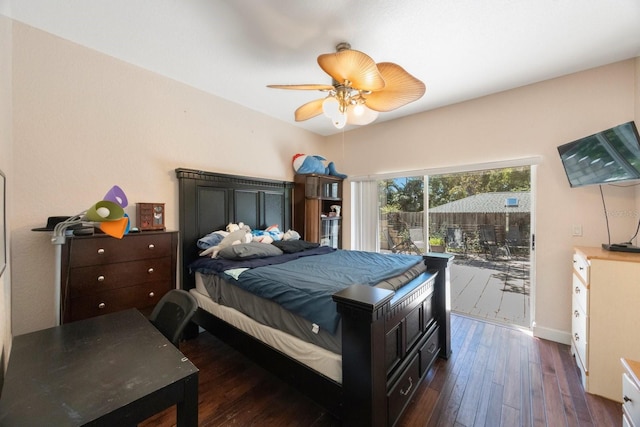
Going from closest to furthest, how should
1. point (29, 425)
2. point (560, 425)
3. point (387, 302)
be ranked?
1. point (29, 425)
2. point (387, 302)
3. point (560, 425)

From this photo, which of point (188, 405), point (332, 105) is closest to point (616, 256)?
point (332, 105)

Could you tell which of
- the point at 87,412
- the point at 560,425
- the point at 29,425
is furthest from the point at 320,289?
the point at 560,425

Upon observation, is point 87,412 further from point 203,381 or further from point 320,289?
point 203,381

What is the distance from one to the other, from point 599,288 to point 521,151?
5.23 ft

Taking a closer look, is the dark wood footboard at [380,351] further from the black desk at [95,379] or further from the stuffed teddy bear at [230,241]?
the stuffed teddy bear at [230,241]

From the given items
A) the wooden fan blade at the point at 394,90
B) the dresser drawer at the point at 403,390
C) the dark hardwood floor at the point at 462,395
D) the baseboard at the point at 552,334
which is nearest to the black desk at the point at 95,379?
the dark hardwood floor at the point at 462,395

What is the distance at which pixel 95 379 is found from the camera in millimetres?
894

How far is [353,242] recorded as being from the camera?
171 inches

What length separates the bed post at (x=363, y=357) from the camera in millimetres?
1218

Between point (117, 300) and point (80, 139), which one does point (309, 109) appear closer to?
point (80, 139)

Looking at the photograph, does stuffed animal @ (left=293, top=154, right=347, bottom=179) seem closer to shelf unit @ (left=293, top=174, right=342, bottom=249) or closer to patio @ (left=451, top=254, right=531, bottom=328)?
shelf unit @ (left=293, top=174, right=342, bottom=249)

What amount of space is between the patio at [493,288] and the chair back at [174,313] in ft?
10.6

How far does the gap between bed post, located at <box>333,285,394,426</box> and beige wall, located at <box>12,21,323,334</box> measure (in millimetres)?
2311

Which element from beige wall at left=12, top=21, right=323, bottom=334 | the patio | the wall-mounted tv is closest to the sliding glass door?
the patio
